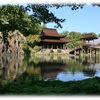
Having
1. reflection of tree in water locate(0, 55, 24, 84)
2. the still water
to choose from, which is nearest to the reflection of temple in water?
the still water

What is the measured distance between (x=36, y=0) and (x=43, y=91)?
176cm

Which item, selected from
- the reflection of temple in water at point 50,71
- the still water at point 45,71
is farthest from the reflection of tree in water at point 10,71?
the reflection of temple in water at point 50,71

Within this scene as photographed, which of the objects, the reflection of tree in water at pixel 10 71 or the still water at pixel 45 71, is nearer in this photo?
the reflection of tree in water at pixel 10 71

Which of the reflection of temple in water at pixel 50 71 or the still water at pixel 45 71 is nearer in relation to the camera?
the still water at pixel 45 71

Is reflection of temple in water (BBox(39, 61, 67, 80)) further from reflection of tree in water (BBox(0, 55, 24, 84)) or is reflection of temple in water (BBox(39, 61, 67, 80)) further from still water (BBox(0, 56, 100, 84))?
reflection of tree in water (BBox(0, 55, 24, 84))

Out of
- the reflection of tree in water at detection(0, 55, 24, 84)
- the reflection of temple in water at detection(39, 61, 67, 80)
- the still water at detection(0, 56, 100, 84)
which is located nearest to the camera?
the reflection of tree in water at detection(0, 55, 24, 84)

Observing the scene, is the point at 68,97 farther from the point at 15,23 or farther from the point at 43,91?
the point at 15,23

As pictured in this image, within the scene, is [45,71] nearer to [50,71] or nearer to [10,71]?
[50,71]

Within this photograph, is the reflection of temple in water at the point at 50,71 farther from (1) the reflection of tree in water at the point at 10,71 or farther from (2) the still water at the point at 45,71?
(1) the reflection of tree in water at the point at 10,71

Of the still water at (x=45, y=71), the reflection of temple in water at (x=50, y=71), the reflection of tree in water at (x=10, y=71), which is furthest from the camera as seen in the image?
the reflection of temple in water at (x=50, y=71)

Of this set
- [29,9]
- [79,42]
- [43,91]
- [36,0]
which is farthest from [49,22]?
[79,42]

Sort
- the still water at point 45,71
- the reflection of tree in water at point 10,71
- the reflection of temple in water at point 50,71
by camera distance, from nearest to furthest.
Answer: the reflection of tree in water at point 10,71
the still water at point 45,71
the reflection of temple in water at point 50,71

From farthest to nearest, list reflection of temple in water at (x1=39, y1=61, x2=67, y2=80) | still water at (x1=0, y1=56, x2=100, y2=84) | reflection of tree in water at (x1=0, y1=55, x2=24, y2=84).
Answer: reflection of temple in water at (x1=39, y1=61, x2=67, y2=80) < still water at (x1=0, y1=56, x2=100, y2=84) < reflection of tree in water at (x1=0, y1=55, x2=24, y2=84)

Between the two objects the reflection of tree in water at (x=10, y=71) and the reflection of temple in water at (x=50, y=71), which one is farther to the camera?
the reflection of temple in water at (x=50, y=71)
